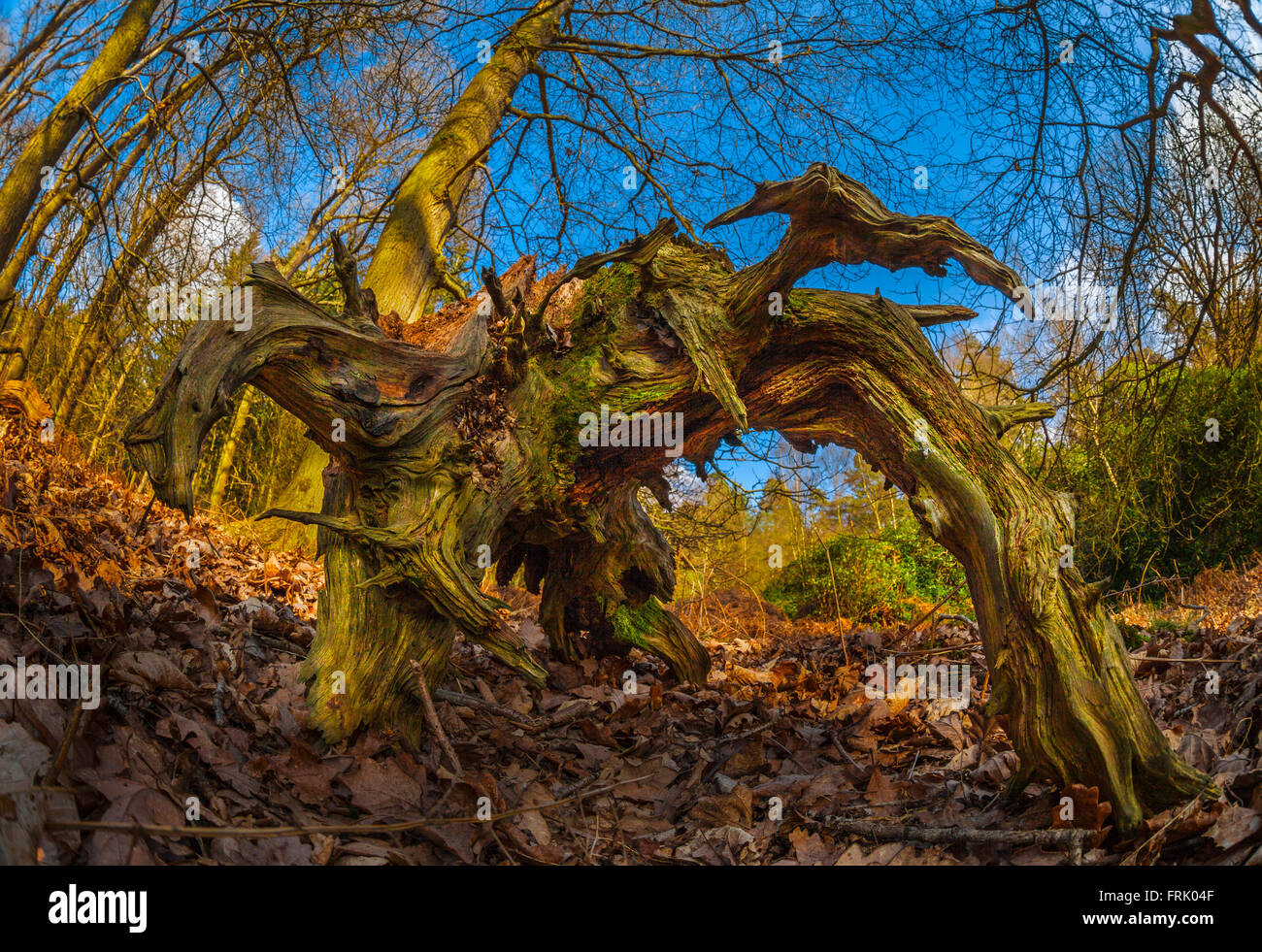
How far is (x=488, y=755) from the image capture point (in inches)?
139

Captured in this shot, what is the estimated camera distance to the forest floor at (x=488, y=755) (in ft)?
7.25

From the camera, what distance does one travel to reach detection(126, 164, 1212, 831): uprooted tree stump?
2975mm

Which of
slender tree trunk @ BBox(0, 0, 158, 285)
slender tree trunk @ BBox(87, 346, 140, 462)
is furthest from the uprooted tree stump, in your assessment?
slender tree trunk @ BBox(87, 346, 140, 462)

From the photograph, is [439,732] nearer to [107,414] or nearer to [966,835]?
[966,835]

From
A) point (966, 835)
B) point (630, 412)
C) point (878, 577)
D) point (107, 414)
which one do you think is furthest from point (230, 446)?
point (966, 835)

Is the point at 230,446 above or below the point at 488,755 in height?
above

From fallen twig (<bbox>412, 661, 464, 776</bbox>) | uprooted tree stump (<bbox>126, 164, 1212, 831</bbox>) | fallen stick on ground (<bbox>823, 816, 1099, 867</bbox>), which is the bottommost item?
fallen stick on ground (<bbox>823, 816, 1099, 867</bbox>)

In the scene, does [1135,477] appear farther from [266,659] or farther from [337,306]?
[337,306]

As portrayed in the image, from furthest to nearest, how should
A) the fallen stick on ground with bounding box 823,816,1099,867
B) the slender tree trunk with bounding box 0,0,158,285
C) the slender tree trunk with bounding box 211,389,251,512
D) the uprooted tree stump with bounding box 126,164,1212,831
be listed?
the slender tree trunk with bounding box 211,389,251,512
the slender tree trunk with bounding box 0,0,158,285
the uprooted tree stump with bounding box 126,164,1212,831
the fallen stick on ground with bounding box 823,816,1099,867

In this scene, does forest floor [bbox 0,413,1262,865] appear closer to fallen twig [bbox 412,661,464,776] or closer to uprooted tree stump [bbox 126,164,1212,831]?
fallen twig [bbox 412,661,464,776]

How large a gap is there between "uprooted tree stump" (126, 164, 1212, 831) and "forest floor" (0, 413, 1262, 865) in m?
0.32

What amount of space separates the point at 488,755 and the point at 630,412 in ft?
5.82

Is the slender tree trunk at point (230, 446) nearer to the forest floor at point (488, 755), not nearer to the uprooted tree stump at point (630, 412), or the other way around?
the forest floor at point (488, 755)
